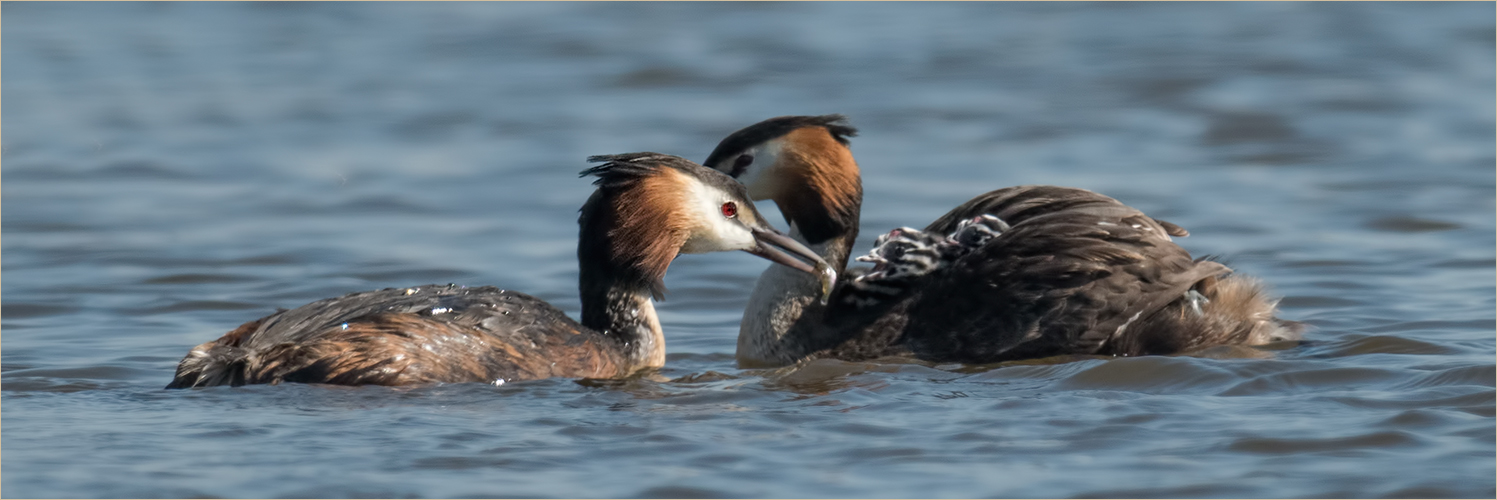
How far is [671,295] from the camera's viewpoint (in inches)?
423

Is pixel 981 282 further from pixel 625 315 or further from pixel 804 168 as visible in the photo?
pixel 625 315

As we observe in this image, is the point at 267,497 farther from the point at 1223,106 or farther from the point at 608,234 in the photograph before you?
the point at 1223,106

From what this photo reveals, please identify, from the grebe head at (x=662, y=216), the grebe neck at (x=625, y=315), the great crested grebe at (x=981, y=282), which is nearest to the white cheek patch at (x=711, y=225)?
the grebe head at (x=662, y=216)

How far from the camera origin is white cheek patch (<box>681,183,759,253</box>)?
827 centimetres

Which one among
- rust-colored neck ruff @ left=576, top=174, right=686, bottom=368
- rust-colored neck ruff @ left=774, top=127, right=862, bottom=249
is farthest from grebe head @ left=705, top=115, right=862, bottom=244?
rust-colored neck ruff @ left=576, top=174, right=686, bottom=368

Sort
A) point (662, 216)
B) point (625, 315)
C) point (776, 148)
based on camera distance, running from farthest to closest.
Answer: point (776, 148) → point (625, 315) → point (662, 216)

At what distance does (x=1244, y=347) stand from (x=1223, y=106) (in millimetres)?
7286

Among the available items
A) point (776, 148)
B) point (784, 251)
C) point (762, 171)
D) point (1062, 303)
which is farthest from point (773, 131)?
point (1062, 303)

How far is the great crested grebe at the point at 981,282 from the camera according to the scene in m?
8.50

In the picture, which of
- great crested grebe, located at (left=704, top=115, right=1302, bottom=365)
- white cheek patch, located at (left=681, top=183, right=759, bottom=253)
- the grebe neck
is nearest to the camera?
white cheek patch, located at (left=681, top=183, right=759, bottom=253)

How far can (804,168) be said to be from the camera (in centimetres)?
903

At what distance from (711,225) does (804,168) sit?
0.85 metres

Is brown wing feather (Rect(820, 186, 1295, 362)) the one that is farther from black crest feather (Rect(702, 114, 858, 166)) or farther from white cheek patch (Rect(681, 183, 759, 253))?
black crest feather (Rect(702, 114, 858, 166))

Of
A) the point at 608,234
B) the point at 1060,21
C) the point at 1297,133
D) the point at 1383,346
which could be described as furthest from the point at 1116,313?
the point at 1060,21
